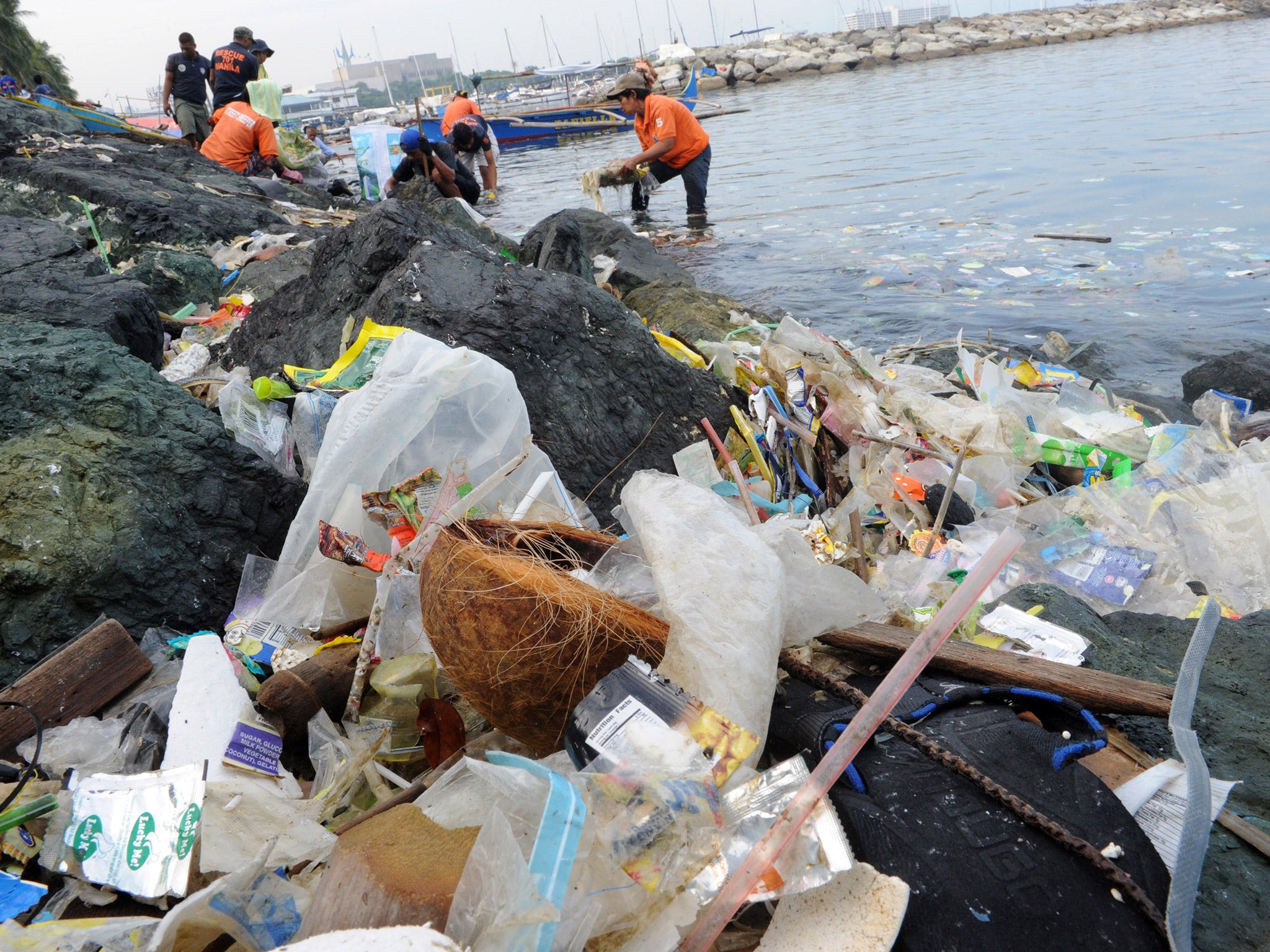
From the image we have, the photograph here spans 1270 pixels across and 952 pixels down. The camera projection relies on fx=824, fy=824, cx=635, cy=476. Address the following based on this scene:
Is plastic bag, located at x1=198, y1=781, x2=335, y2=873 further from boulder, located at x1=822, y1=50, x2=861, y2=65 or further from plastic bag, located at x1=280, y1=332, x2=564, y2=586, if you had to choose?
boulder, located at x1=822, y1=50, x2=861, y2=65

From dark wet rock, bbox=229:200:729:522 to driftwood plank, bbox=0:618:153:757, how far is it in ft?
4.39

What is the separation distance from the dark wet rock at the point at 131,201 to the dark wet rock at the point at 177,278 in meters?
0.57

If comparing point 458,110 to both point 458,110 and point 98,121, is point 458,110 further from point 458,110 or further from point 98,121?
point 98,121

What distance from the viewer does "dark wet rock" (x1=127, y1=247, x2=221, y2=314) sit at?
498 centimetres

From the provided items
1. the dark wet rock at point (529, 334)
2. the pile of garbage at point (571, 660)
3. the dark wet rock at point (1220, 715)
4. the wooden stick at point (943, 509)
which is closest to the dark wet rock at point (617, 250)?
the dark wet rock at point (529, 334)

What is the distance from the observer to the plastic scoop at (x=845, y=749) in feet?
3.79

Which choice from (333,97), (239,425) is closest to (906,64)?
(239,425)

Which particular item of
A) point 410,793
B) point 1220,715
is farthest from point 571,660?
point 1220,715

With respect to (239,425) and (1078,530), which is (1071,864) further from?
(239,425)

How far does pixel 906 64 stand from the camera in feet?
133

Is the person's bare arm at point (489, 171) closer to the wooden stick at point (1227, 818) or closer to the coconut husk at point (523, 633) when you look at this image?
the coconut husk at point (523, 633)

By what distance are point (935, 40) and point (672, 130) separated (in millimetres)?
42103

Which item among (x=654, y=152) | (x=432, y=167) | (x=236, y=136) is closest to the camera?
(x=236, y=136)

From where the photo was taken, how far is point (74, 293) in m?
3.49
